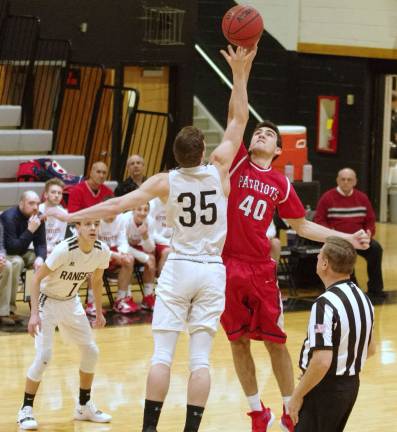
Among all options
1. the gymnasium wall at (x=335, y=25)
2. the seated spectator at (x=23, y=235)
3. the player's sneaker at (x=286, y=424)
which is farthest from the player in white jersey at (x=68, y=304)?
the gymnasium wall at (x=335, y=25)

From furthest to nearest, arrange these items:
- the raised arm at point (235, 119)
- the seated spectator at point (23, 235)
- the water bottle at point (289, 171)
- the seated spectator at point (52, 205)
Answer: the water bottle at point (289, 171), the seated spectator at point (52, 205), the seated spectator at point (23, 235), the raised arm at point (235, 119)

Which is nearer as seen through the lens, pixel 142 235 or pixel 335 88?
pixel 142 235

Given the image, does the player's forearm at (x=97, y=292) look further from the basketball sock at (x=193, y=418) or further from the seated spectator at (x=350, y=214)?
the seated spectator at (x=350, y=214)

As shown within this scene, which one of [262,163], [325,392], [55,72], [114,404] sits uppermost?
[55,72]

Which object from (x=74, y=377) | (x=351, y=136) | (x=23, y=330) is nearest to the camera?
(x=74, y=377)

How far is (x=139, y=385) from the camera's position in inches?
341

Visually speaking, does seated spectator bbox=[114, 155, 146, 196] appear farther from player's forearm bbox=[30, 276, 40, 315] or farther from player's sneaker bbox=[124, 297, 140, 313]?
player's forearm bbox=[30, 276, 40, 315]

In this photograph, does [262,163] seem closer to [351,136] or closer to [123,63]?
Result: [123,63]

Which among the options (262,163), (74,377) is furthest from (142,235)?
(262,163)

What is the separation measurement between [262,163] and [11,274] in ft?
13.6

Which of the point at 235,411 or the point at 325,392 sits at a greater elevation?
the point at 325,392

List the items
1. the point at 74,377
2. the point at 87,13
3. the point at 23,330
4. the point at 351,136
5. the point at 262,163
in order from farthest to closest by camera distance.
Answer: the point at 351,136 → the point at 87,13 → the point at 23,330 → the point at 74,377 → the point at 262,163

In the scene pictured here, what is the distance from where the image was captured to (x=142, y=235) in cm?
1167

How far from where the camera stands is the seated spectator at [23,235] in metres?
10.8
